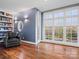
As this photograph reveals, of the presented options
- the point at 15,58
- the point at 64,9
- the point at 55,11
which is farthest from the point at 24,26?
the point at 15,58

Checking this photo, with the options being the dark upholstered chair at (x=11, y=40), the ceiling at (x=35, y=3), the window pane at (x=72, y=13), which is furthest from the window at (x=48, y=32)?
the dark upholstered chair at (x=11, y=40)

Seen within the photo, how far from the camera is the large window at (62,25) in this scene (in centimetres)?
520

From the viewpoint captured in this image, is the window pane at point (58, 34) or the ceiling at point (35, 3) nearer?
the ceiling at point (35, 3)

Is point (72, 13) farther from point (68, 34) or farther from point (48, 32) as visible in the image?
point (48, 32)

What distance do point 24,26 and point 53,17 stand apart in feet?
7.95

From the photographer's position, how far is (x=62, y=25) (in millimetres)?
5801

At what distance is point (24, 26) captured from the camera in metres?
6.53

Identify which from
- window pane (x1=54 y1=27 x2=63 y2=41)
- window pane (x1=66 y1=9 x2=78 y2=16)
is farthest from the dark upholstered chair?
window pane (x1=66 y1=9 x2=78 y2=16)

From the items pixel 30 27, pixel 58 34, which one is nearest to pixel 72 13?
pixel 58 34

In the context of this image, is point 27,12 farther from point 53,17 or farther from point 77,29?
point 77,29

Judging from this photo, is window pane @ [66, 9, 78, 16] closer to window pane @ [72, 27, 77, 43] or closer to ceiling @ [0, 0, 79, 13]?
ceiling @ [0, 0, 79, 13]

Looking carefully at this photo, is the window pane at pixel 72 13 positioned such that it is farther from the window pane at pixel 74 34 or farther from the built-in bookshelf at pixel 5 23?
the built-in bookshelf at pixel 5 23

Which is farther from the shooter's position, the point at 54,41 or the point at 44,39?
the point at 44,39

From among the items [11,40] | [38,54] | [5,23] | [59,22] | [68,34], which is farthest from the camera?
[5,23]
